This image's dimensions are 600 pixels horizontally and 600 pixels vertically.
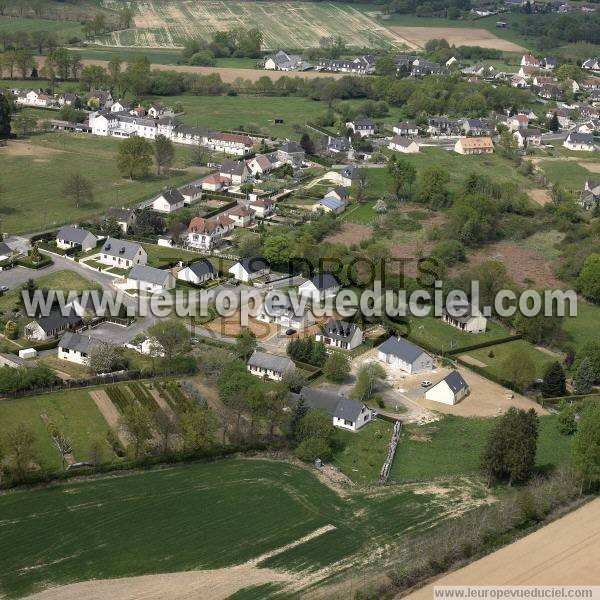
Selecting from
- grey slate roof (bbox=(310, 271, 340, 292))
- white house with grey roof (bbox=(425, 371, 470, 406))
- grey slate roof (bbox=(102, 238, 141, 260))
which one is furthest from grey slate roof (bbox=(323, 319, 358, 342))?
grey slate roof (bbox=(102, 238, 141, 260))

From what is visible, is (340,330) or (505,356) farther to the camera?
(340,330)

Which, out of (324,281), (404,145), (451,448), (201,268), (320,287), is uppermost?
(404,145)

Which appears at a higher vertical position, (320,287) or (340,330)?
(320,287)

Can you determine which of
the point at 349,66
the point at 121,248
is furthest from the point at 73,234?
the point at 349,66

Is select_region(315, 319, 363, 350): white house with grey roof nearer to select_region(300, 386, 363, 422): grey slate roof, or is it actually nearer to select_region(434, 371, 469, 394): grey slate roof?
select_region(434, 371, 469, 394): grey slate roof

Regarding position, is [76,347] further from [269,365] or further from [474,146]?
[474,146]
